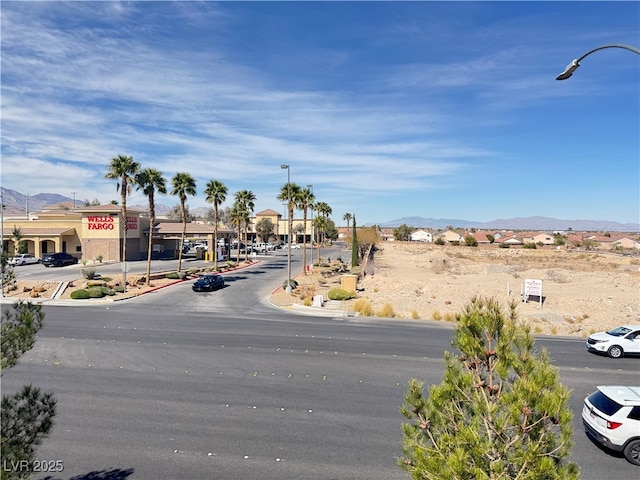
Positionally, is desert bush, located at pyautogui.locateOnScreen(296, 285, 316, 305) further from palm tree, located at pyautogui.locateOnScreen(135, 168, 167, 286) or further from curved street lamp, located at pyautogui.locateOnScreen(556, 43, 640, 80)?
curved street lamp, located at pyautogui.locateOnScreen(556, 43, 640, 80)

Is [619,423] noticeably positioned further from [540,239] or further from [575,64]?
[540,239]

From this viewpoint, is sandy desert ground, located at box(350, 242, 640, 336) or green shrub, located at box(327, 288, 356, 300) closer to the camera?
sandy desert ground, located at box(350, 242, 640, 336)

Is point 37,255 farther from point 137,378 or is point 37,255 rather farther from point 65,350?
point 137,378

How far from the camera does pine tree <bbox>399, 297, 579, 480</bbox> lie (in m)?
4.31

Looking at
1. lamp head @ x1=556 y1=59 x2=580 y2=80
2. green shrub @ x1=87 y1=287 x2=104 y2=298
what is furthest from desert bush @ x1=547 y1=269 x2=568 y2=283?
green shrub @ x1=87 y1=287 x2=104 y2=298

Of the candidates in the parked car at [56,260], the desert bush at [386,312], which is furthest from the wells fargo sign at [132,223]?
the desert bush at [386,312]

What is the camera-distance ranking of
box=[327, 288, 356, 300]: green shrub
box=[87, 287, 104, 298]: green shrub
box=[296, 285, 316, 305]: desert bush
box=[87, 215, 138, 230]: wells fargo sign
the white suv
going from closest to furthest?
the white suv, box=[87, 287, 104, 298]: green shrub, box=[296, 285, 316, 305]: desert bush, box=[327, 288, 356, 300]: green shrub, box=[87, 215, 138, 230]: wells fargo sign

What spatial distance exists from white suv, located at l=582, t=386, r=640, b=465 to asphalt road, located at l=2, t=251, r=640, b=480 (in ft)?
1.33

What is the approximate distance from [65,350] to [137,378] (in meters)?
5.82

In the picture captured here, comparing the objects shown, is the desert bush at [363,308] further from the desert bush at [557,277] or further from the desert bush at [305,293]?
the desert bush at [557,277]

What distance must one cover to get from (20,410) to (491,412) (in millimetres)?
5868

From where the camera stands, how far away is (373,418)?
12.2 m

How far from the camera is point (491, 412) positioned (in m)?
4.64

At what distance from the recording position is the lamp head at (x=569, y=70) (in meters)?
8.48
